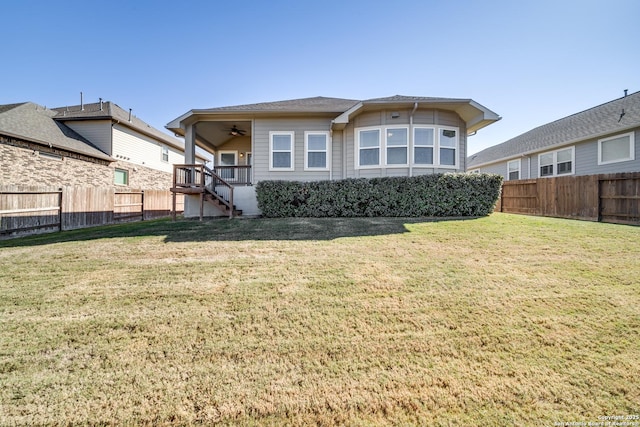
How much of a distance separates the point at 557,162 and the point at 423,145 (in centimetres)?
1060

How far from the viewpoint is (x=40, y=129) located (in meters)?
13.6

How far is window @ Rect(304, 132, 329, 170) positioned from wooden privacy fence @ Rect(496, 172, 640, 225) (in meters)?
9.72

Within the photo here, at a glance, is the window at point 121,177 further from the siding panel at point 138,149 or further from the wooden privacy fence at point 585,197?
the wooden privacy fence at point 585,197

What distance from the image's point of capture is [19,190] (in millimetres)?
9148

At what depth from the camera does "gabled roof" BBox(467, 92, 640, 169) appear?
12616 mm

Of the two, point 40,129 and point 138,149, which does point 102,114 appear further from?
point 40,129

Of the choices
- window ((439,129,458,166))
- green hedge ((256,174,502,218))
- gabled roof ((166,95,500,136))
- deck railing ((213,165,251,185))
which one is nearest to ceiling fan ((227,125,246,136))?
gabled roof ((166,95,500,136))

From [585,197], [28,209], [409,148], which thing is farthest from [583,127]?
[28,209]

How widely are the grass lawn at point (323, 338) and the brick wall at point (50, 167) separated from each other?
1005 cm

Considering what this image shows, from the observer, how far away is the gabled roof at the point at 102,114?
1603 cm

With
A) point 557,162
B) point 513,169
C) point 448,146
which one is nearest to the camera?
point 448,146

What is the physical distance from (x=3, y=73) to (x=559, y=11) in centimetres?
2711

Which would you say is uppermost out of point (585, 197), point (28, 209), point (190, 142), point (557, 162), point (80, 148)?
point (80, 148)

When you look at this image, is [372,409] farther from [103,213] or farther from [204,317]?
[103,213]
